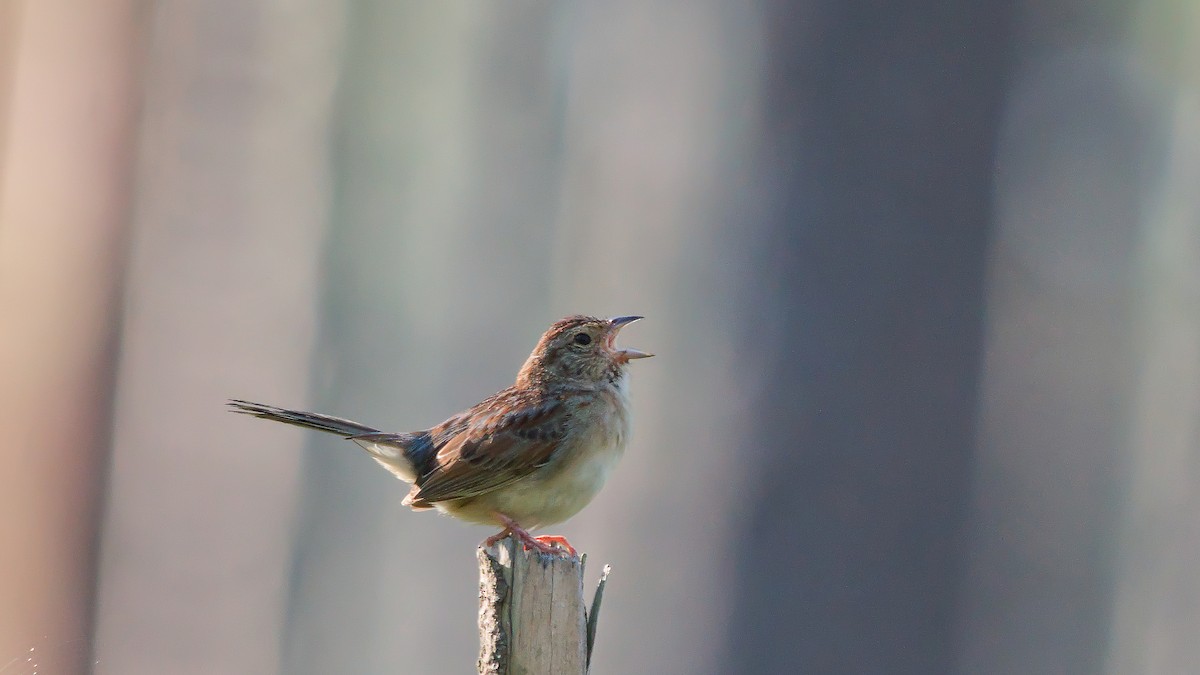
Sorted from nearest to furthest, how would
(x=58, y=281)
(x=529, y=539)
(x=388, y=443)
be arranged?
(x=529, y=539) → (x=388, y=443) → (x=58, y=281)

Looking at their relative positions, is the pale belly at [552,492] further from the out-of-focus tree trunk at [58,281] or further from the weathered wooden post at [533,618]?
the out-of-focus tree trunk at [58,281]

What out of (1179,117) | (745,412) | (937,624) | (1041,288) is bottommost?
Answer: (937,624)

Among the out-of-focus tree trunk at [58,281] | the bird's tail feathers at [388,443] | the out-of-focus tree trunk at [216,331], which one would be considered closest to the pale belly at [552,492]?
the bird's tail feathers at [388,443]

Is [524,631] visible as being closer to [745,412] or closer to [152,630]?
[745,412]

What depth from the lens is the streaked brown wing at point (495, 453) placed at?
167 inches

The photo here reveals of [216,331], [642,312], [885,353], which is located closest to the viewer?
[885,353]

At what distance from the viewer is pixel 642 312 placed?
340 inches

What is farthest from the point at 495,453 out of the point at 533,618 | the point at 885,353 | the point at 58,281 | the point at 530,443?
the point at 58,281

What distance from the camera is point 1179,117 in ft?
25.6

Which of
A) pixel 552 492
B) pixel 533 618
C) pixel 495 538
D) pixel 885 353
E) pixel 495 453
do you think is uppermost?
pixel 885 353

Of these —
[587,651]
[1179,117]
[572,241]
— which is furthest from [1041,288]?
[572,241]

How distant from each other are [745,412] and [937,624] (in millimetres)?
1426

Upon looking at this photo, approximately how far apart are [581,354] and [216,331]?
304 inches

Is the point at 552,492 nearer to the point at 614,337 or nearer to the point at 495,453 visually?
the point at 495,453
